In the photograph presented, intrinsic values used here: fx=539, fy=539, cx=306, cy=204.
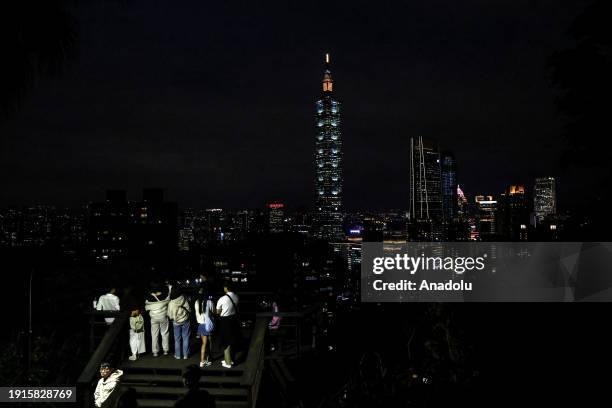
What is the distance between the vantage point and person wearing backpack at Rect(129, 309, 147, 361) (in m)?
10.4

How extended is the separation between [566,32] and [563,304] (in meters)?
4.68

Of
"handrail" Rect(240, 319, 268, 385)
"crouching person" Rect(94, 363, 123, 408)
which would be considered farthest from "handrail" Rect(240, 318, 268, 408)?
"crouching person" Rect(94, 363, 123, 408)

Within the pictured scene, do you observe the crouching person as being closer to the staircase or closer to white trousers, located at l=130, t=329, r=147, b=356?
the staircase

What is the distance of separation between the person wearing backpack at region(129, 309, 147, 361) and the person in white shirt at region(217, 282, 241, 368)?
178 cm

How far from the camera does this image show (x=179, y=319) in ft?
33.1

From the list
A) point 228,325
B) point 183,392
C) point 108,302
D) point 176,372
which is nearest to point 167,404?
point 183,392

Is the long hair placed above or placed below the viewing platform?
above

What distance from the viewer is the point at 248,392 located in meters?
8.84

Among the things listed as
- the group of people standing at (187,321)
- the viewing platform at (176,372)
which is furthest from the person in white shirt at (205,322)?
the viewing platform at (176,372)

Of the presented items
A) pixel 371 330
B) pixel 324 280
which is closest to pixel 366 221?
pixel 324 280

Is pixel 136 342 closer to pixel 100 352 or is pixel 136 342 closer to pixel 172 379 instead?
pixel 100 352

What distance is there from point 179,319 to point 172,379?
1089 millimetres

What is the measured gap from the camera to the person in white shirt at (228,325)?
31.8ft

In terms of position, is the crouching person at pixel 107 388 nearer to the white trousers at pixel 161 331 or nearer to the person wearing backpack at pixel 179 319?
the person wearing backpack at pixel 179 319
